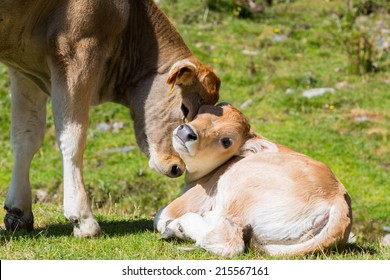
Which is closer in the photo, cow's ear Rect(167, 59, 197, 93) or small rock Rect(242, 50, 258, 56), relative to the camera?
cow's ear Rect(167, 59, 197, 93)

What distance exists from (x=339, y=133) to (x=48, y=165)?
5048mm

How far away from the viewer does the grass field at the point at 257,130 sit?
6.61m

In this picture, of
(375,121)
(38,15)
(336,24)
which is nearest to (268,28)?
(336,24)

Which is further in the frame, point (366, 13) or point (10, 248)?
point (366, 13)

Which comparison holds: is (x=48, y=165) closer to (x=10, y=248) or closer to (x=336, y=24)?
(x=10, y=248)

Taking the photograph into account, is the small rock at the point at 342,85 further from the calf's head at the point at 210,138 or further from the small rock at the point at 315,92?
the calf's head at the point at 210,138

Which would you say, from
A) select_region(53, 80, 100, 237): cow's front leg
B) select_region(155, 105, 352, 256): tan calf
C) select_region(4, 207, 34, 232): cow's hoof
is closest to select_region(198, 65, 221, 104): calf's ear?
select_region(155, 105, 352, 256): tan calf

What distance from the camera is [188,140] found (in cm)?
638

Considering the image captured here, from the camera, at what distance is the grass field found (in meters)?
6.61

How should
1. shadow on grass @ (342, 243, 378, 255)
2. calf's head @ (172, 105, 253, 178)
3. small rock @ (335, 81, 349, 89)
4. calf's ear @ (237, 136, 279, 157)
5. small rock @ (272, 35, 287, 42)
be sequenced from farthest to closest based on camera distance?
small rock @ (272, 35, 287, 42) → small rock @ (335, 81, 349, 89) → calf's ear @ (237, 136, 279, 157) → calf's head @ (172, 105, 253, 178) → shadow on grass @ (342, 243, 378, 255)

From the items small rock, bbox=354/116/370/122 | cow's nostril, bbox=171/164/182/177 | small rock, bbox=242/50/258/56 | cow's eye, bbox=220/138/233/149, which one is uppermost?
cow's eye, bbox=220/138/233/149

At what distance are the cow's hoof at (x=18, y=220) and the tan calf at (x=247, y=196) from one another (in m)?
1.27

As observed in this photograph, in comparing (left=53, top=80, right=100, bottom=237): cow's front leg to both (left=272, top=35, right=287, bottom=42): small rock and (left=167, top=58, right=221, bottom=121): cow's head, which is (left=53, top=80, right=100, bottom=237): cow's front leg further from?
(left=272, top=35, right=287, bottom=42): small rock

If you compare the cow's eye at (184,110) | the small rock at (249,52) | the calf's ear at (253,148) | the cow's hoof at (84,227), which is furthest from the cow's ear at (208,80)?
the small rock at (249,52)
